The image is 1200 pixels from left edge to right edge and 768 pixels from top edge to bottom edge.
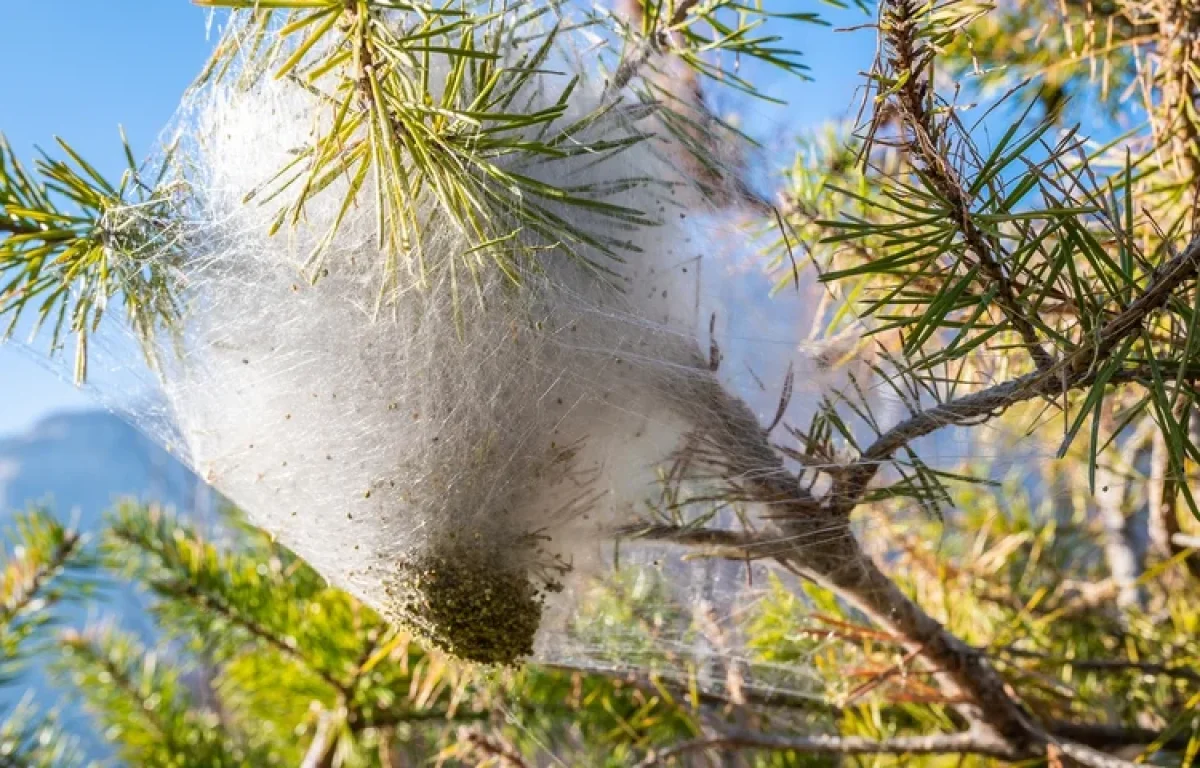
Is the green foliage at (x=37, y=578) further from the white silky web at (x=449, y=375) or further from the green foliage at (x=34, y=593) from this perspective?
the white silky web at (x=449, y=375)

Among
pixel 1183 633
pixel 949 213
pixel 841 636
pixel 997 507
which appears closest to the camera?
pixel 949 213

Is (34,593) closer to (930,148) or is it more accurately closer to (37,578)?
(37,578)

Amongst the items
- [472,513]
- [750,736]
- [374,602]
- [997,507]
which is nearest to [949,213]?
[472,513]

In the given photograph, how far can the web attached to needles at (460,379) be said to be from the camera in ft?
1.64

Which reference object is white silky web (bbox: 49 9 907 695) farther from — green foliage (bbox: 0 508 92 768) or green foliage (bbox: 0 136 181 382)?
green foliage (bbox: 0 508 92 768)

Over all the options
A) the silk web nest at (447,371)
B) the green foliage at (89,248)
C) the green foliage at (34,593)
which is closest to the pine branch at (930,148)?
the silk web nest at (447,371)

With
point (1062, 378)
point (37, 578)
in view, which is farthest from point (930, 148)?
point (37, 578)

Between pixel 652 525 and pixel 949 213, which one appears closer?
pixel 949 213

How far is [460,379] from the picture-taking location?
52 cm

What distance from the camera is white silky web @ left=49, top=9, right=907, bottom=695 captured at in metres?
0.50

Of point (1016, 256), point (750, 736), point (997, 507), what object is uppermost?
point (997, 507)

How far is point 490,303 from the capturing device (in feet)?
1.60

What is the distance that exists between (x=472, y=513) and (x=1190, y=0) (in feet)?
1.86

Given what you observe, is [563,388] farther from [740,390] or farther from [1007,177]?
[1007,177]
